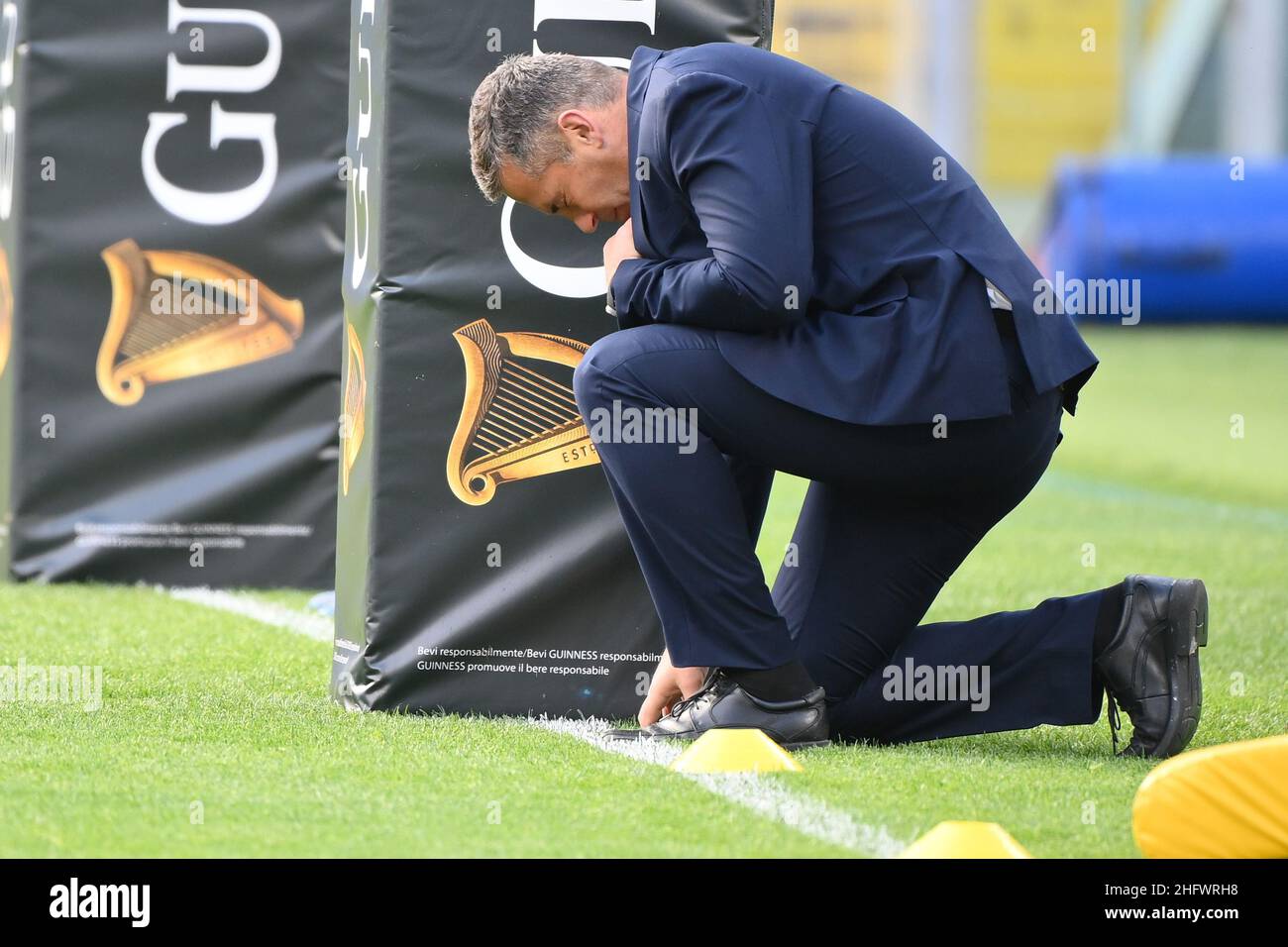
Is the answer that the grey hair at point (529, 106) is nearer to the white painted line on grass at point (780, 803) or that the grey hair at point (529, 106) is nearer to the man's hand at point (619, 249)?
the man's hand at point (619, 249)


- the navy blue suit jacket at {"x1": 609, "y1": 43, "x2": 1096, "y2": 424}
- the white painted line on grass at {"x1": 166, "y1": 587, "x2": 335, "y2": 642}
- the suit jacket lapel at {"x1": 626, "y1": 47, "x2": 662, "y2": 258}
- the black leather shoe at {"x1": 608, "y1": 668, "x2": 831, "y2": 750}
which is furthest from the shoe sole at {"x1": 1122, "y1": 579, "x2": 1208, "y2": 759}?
the white painted line on grass at {"x1": 166, "y1": 587, "x2": 335, "y2": 642}

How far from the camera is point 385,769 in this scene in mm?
3256

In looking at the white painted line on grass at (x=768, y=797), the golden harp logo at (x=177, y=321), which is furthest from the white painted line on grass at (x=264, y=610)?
the white painted line on grass at (x=768, y=797)

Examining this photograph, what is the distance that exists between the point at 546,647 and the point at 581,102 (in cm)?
115

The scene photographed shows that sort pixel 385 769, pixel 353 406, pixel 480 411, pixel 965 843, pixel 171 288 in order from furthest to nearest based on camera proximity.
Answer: pixel 171 288 < pixel 353 406 < pixel 480 411 < pixel 385 769 < pixel 965 843

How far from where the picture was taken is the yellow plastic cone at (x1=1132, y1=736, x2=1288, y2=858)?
262cm

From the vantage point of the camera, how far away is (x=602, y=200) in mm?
3475

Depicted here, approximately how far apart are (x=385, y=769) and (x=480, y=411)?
0.91 m

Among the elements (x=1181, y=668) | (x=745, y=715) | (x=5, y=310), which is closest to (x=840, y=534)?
(x=745, y=715)

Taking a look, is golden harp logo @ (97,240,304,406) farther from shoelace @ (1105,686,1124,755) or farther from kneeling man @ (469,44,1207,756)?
shoelace @ (1105,686,1124,755)

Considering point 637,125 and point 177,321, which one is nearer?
point 637,125

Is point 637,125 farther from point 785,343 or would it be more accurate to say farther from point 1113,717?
point 1113,717

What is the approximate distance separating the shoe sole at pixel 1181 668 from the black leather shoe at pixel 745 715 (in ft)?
2.02
